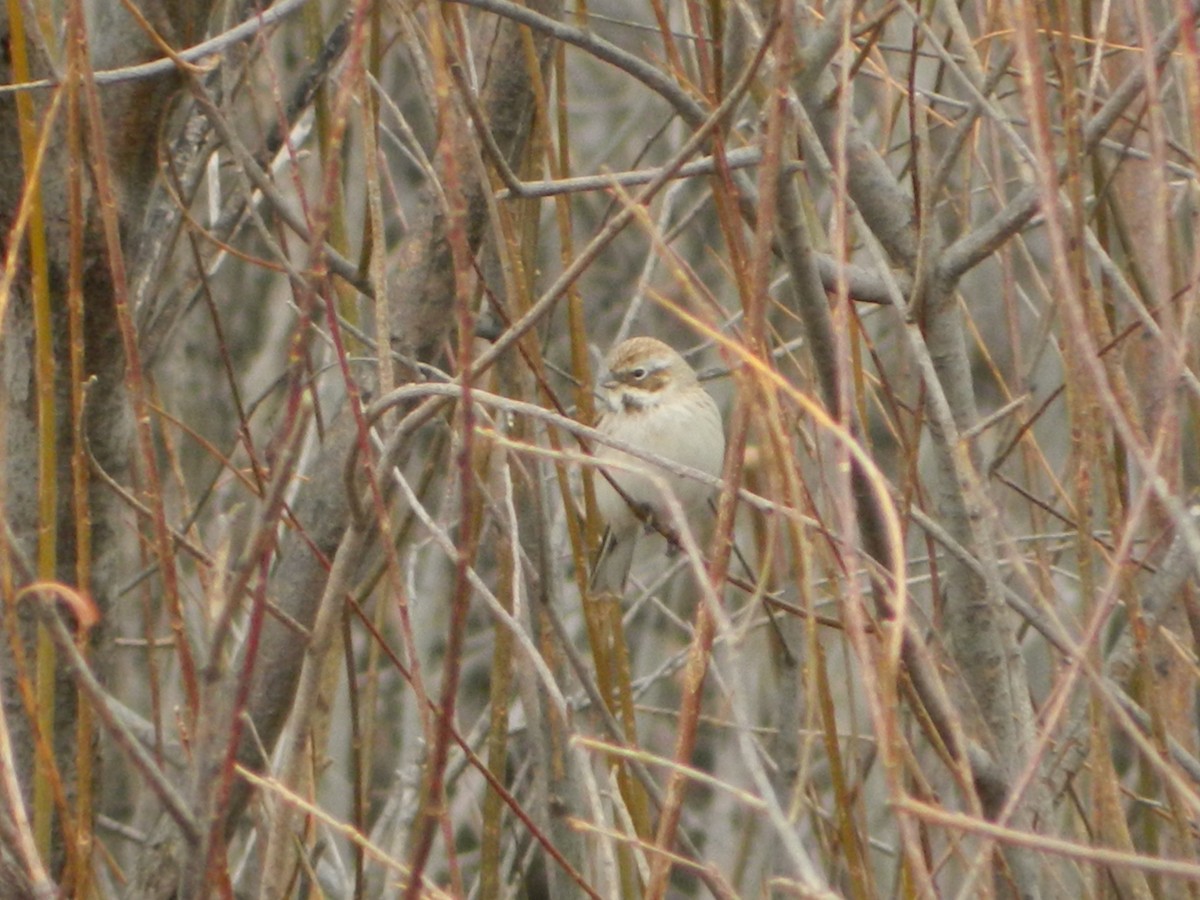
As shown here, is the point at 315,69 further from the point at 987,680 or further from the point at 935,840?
the point at 935,840

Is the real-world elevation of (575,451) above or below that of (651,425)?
above

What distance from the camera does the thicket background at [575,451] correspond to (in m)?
1.42

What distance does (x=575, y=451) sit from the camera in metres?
2.71

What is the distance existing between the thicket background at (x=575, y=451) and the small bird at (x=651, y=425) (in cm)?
74

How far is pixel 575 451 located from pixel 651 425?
167 centimetres

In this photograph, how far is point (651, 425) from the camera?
14.4 feet

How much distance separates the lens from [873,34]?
2006 mm

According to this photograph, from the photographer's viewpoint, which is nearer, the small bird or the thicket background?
the thicket background

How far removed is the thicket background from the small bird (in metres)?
0.74

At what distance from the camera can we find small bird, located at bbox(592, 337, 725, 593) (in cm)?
434

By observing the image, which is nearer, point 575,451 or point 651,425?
point 575,451

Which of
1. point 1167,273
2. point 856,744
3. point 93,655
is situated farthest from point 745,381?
point 93,655

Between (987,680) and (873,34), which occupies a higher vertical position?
(873,34)

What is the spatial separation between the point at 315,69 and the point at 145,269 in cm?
45
